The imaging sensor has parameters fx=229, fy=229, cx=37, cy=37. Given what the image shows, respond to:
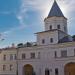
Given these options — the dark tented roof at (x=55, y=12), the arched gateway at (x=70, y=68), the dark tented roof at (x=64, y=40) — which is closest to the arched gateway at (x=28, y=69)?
the arched gateway at (x=70, y=68)

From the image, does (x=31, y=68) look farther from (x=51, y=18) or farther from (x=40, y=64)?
A: (x=51, y=18)

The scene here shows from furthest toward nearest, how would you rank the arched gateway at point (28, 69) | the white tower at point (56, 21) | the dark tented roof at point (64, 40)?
the arched gateway at point (28, 69) < the white tower at point (56, 21) < the dark tented roof at point (64, 40)

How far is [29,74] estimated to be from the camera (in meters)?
53.7

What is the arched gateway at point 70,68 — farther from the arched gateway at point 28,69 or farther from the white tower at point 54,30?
the arched gateway at point 28,69

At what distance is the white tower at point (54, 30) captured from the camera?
161ft

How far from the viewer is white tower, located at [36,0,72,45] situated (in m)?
49.0

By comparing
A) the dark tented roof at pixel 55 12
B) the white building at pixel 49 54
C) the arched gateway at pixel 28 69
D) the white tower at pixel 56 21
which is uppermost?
the dark tented roof at pixel 55 12

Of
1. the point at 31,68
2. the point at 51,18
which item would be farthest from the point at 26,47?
the point at 51,18

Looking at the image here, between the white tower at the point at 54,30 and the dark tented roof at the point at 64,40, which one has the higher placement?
the white tower at the point at 54,30

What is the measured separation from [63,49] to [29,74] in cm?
1180

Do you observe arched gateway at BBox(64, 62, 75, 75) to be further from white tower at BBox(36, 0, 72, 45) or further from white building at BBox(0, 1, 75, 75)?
white tower at BBox(36, 0, 72, 45)

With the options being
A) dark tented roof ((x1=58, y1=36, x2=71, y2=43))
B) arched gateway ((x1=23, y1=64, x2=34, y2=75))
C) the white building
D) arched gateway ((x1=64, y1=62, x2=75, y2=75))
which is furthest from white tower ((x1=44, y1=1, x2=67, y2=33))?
arched gateway ((x1=23, y1=64, x2=34, y2=75))

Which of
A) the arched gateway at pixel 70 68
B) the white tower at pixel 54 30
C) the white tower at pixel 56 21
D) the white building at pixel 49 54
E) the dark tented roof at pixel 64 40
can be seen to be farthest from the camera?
the white tower at pixel 56 21

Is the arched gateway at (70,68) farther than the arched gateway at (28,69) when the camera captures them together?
No
